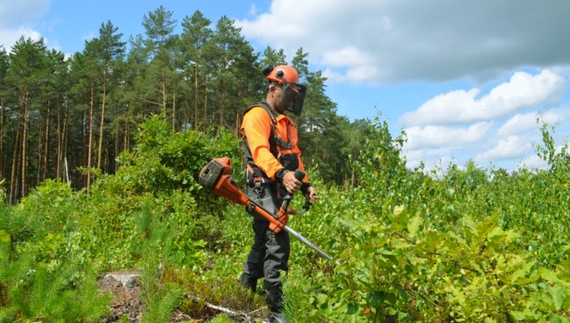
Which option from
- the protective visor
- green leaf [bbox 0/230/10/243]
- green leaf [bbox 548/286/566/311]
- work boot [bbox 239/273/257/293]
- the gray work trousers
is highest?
the protective visor

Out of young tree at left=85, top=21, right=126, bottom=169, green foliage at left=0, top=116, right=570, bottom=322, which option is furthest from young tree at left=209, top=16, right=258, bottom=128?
green foliage at left=0, top=116, right=570, bottom=322

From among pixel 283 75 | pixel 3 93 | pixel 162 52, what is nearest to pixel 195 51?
pixel 162 52

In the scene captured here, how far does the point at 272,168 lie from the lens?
368cm

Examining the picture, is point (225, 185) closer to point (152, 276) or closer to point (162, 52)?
point (152, 276)

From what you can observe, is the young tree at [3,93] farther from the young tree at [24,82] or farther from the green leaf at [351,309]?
the green leaf at [351,309]

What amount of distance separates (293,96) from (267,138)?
542 millimetres

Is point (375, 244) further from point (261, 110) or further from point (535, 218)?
point (535, 218)

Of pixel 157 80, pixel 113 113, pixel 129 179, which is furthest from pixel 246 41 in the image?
pixel 129 179

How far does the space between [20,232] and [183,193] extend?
5.25m

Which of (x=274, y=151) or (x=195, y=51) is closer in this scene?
(x=274, y=151)

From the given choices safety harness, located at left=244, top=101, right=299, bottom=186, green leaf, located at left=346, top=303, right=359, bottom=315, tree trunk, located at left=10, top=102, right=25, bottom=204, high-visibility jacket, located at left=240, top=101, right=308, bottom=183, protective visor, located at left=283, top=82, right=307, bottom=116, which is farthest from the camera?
tree trunk, located at left=10, top=102, right=25, bottom=204

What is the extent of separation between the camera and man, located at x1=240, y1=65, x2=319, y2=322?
12.4 ft

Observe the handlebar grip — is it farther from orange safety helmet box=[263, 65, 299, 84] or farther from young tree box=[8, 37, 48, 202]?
young tree box=[8, 37, 48, 202]

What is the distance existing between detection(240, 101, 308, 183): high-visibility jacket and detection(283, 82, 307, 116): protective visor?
136 mm
